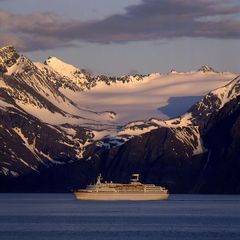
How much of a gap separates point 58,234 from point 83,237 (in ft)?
28.6

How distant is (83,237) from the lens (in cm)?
19175

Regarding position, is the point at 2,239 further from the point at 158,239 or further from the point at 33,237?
the point at 158,239

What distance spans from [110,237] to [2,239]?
52.7 ft

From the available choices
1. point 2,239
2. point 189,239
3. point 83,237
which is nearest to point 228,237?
point 189,239

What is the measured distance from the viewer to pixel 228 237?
193250 millimetres

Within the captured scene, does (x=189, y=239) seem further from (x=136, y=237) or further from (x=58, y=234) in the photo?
(x=58, y=234)

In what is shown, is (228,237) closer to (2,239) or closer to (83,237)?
(83,237)

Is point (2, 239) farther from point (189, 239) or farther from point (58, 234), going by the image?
point (189, 239)

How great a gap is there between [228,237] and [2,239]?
32.8 metres

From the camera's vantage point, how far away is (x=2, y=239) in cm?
18938

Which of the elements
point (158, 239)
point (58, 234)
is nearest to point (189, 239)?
point (158, 239)

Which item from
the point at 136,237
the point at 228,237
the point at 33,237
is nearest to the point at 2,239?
the point at 33,237

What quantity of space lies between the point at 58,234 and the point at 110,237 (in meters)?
9.51

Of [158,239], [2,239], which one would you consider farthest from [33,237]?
[158,239]
